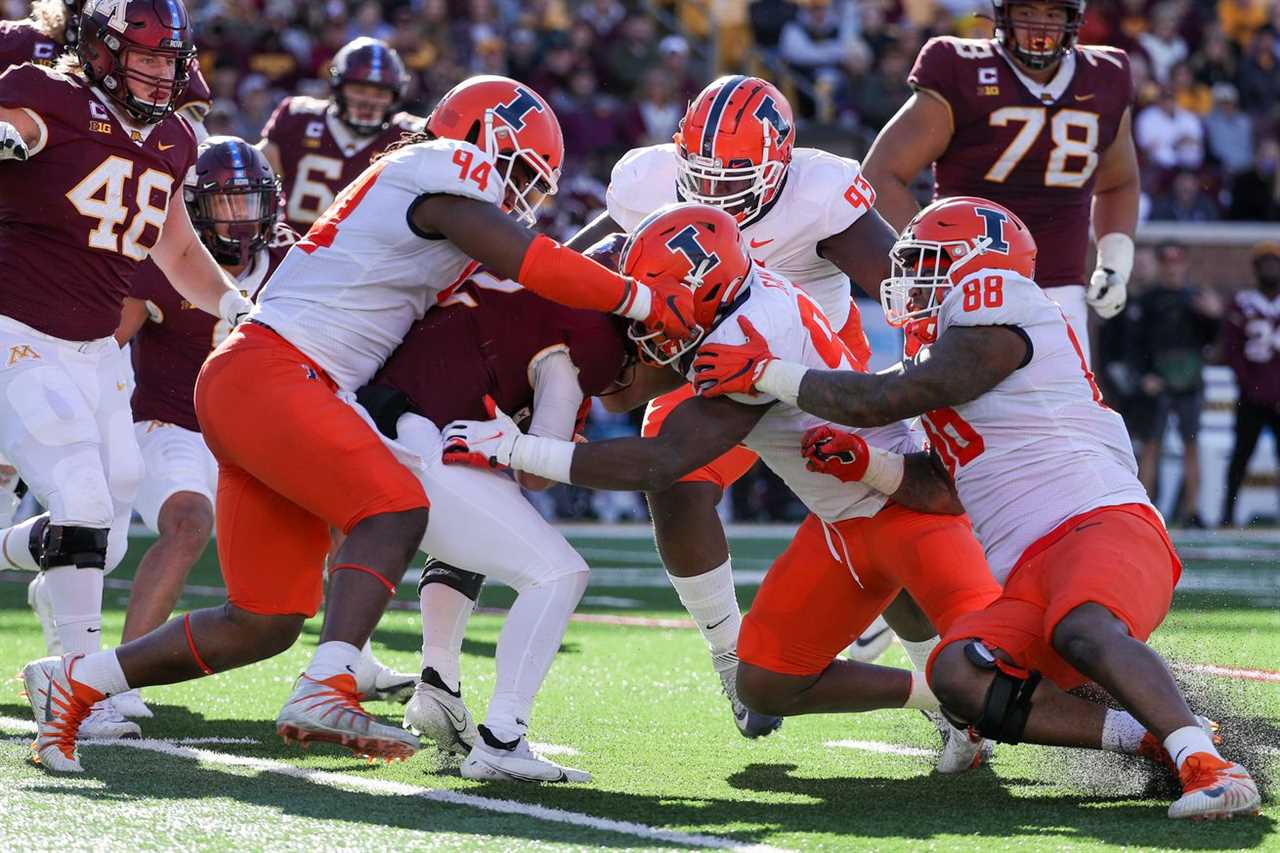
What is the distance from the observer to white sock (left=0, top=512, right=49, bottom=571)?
217 inches

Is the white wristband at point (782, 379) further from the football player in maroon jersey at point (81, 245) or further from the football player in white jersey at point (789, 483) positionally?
the football player in maroon jersey at point (81, 245)

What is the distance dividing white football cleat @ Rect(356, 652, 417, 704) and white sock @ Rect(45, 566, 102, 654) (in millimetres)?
859

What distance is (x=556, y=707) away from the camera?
5.27 meters

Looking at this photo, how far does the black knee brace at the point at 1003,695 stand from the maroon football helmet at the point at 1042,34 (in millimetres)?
2611

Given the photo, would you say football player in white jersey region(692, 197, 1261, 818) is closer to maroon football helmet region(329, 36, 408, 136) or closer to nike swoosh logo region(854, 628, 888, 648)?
nike swoosh logo region(854, 628, 888, 648)

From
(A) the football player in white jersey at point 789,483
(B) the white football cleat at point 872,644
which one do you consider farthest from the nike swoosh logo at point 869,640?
(A) the football player in white jersey at point 789,483

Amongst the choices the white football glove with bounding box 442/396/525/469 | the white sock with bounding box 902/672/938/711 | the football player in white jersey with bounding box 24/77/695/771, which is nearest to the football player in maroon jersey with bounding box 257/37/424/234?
the football player in white jersey with bounding box 24/77/695/771

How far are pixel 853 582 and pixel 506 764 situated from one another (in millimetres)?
900

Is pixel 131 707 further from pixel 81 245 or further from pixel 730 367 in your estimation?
pixel 730 367

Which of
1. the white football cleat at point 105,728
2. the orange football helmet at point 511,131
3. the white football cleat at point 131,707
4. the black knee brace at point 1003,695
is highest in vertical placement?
the orange football helmet at point 511,131

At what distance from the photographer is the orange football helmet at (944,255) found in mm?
4129

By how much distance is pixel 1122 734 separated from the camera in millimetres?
3852

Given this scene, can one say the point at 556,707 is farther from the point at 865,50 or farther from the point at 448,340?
the point at 865,50

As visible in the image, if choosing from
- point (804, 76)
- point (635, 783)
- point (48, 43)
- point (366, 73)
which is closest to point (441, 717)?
point (635, 783)
